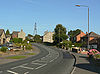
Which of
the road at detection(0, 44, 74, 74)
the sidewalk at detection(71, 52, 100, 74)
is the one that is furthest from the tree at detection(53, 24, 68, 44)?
the sidewalk at detection(71, 52, 100, 74)

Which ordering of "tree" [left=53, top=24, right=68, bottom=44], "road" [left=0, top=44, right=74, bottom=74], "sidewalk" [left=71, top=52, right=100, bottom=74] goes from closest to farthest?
"sidewalk" [left=71, top=52, right=100, bottom=74] → "road" [left=0, top=44, right=74, bottom=74] → "tree" [left=53, top=24, right=68, bottom=44]

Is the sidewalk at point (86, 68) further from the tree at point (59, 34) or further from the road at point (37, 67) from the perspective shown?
the tree at point (59, 34)

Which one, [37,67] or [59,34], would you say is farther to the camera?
[59,34]

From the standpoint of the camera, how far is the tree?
266ft

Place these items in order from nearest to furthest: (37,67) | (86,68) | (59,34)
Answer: (86,68), (37,67), (59,34)

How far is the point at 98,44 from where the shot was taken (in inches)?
2357

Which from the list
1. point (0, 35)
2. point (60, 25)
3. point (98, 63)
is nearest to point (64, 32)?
point (60, 25)

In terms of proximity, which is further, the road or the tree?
the tree

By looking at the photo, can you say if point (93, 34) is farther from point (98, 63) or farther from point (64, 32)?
point (98, 63)

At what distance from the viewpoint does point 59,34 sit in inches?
3159

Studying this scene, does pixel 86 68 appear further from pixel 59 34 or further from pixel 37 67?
pixel 59 34

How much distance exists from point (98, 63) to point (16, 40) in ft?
219

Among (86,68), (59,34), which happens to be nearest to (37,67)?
(86,68)

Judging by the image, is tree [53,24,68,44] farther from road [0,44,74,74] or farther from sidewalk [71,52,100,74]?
sidewalk [71,52,100,74]
